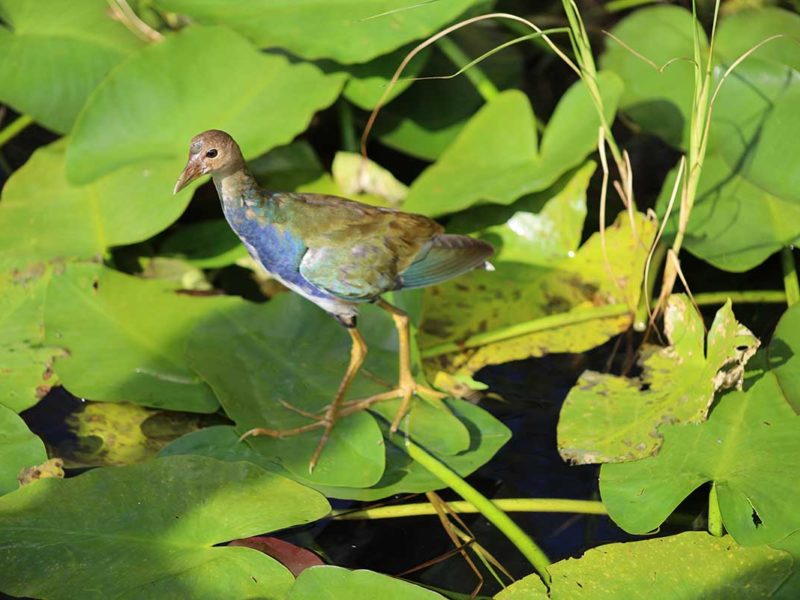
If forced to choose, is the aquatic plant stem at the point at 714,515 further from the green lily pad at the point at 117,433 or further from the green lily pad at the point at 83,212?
the green lily pad at the point at 83,212

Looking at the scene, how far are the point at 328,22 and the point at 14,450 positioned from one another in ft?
4.70

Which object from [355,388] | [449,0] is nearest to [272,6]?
[449,0]

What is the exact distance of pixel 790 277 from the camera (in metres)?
2.74

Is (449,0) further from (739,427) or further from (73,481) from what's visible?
(73,481)

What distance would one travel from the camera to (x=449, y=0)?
2.82 metres

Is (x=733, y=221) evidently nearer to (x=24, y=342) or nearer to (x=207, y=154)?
(x=207, y=154)

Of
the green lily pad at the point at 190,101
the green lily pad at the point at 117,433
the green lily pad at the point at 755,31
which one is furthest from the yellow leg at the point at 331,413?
the green lily pad at the point at 755,31

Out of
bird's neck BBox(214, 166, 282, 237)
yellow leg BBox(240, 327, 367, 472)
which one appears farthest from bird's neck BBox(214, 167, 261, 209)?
yellow leg BBox(240, 327, 367, 472)

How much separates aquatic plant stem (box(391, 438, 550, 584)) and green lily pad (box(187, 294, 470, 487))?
0.05 metres

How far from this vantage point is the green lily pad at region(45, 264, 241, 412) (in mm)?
2490

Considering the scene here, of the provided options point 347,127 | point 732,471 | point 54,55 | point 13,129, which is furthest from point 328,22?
point 732,471

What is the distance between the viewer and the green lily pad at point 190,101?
2.93m

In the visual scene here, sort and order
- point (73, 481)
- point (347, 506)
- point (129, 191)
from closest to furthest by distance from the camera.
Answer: point (73, 481)
point (347, 506)
point (129, 191)

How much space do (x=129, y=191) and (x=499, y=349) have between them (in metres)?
1.12
